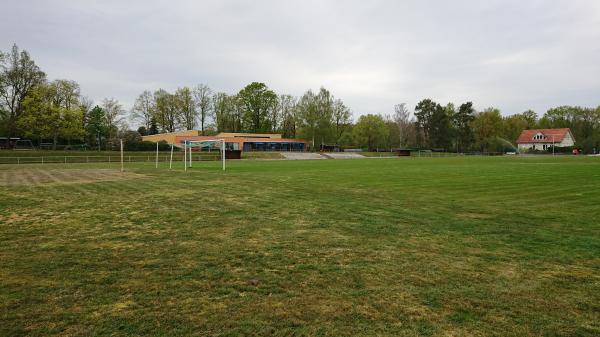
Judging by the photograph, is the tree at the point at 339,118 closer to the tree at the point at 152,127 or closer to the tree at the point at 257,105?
the tree at the point at 257,105

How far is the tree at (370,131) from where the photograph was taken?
100750 millimetres

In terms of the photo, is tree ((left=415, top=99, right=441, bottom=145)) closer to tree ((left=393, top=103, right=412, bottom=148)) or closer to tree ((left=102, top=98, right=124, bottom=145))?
tree ((left=393, top=103, right=412, bottom=148))

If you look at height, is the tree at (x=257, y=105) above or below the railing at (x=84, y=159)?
above

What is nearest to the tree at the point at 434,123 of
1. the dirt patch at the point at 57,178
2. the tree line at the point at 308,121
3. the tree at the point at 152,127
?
the tree line at the point at 308,121

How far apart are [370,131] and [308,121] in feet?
58.5

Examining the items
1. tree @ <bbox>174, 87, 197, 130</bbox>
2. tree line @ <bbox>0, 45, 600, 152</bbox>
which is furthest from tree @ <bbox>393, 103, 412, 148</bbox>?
tree @ <bbox>174, 87, 197, 130</bbox>

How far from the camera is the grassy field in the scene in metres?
3.91

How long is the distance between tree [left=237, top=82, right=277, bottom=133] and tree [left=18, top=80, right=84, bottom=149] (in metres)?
40.2

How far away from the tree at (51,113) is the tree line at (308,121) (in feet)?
0.64

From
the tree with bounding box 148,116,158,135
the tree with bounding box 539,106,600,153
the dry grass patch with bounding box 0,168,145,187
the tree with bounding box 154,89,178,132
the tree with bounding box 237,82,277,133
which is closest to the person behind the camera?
the dry grass patch with bounding box 0,168,145,187

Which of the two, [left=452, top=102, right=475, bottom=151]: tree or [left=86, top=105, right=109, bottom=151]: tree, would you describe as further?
[left=452, top=102, right=475, bottom=151]: tree

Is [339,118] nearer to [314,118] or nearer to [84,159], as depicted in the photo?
[314,118]

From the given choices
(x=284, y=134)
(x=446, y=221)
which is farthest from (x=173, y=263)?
(x=284, y=134)

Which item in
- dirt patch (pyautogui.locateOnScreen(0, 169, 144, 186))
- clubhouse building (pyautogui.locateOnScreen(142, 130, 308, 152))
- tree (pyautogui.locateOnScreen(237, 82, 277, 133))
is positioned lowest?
dirt patch (pyautogui.locateOnScreen(0, 169, 144, 186))
